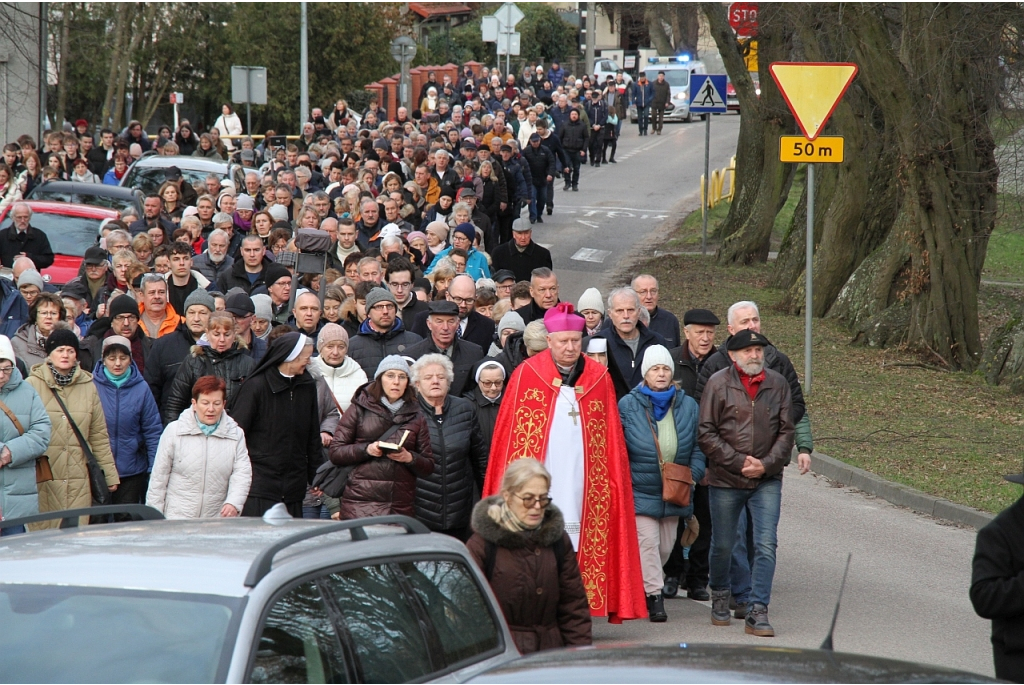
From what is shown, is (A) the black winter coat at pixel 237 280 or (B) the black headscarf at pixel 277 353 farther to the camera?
(A) the black winter coat at pixel 237 280

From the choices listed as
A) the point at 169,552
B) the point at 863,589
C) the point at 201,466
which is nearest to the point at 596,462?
the point at 201,466

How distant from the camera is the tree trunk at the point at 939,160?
17172 millimetres

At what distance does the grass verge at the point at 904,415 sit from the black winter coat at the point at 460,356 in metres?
4.54

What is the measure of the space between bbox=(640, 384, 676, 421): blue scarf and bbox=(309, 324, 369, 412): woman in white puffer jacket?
6.40 feet

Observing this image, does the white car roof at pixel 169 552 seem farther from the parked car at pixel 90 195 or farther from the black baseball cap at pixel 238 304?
the parked car at pixel 90 195

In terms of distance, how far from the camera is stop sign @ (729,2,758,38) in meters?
23.4

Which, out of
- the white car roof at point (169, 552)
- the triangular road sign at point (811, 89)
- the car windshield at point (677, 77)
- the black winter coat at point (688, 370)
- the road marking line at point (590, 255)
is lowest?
the road marking line at point (590, 255)

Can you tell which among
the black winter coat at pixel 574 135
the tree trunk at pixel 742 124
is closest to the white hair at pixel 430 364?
the tree trunk at pixel 742 124

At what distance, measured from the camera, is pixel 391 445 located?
763 centimetres

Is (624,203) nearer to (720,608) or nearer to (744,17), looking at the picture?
(744,17)

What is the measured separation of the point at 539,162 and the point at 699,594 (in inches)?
825

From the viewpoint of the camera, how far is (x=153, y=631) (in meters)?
3.69

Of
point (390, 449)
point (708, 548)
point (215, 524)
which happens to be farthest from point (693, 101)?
point (215, 524)

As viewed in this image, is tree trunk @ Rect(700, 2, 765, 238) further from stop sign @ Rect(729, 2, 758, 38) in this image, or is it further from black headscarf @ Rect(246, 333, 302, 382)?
black headscarf @ Rect(246, 333, 302, 382)
